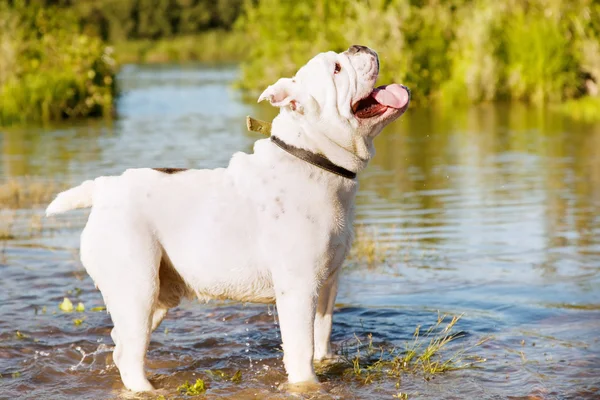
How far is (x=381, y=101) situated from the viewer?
516 cm

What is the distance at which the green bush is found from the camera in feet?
77.9

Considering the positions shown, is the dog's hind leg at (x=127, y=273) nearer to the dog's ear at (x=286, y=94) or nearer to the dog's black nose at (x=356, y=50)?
the dog's ear at (x=286, y=94)

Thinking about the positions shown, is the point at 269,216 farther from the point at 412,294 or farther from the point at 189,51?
the point at 189,51

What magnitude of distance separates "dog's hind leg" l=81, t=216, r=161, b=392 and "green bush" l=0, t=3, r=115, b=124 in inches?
742

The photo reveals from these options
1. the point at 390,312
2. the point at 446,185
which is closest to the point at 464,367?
the point at 390,312

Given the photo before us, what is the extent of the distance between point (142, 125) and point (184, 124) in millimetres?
1000

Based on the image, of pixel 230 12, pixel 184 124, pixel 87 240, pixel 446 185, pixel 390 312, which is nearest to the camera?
pixel 87 240

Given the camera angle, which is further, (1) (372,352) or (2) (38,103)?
(2) (38,103)

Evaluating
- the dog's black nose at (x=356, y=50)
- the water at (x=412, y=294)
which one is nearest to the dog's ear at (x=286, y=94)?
the dog's black nose at (x=356, y=50)

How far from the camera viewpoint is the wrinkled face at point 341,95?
5117 mm

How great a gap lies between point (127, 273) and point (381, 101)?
1691 mm

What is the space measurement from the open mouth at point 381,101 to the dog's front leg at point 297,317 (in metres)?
0.99

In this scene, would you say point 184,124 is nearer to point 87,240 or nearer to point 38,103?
point 38,103

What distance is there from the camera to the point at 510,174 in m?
14.4
